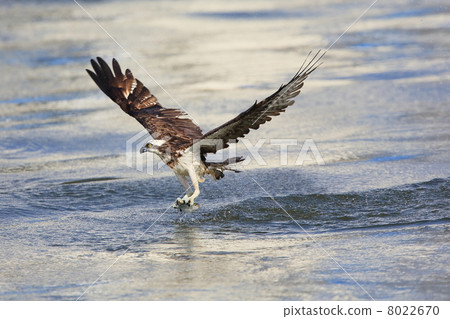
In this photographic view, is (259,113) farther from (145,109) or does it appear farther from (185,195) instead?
(145,109)

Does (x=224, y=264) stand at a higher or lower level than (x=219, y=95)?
lower

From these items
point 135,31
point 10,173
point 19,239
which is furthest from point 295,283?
point 135,31

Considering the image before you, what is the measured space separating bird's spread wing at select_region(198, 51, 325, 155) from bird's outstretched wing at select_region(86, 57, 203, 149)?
0.62 metres

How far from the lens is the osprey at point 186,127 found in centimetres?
652

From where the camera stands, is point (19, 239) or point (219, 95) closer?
point (19, 239)

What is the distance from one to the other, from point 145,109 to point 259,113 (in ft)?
6.83

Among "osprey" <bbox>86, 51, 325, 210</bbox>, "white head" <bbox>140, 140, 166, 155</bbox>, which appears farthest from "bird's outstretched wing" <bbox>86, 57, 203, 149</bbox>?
"white head" <bbox>140, 140, 166, 155</bbox>

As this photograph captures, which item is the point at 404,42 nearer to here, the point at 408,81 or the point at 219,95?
the point at 408,81

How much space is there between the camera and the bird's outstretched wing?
7.62m

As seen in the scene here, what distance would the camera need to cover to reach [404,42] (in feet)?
44.1

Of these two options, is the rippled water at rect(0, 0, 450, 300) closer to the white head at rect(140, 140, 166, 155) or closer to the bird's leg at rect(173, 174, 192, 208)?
the bird's leg at rect(173, 174, 192, 208)
